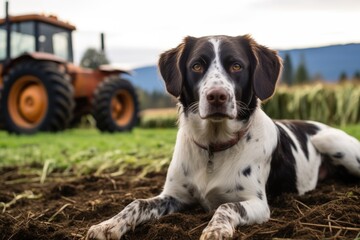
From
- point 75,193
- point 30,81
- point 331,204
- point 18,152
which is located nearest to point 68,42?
point 30,81

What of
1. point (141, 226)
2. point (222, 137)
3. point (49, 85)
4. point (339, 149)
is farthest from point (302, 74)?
point (141, 226)

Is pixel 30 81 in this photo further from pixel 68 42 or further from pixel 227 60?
pixel 227 60

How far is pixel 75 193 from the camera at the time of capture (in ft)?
15.4

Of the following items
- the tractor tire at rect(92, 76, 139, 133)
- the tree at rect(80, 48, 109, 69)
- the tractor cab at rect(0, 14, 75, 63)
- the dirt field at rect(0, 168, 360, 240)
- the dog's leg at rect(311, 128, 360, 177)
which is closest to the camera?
the dirt field at rect(0, 168, 360, 240)

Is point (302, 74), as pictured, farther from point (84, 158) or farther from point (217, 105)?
point (217, 105)

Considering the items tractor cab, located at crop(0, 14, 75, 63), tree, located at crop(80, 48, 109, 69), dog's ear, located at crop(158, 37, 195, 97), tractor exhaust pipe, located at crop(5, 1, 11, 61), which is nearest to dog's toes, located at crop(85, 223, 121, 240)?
dog's ear, located at crop(158, 37, 195, 97)

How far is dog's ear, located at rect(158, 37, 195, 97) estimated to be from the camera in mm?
3580

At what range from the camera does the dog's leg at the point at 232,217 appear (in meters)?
2.62

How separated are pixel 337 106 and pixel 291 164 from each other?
393 inches

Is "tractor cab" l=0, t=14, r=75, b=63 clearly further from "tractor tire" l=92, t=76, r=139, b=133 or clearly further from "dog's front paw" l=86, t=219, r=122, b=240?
"dog's front paw" l=86, t=219, r=122, b=240

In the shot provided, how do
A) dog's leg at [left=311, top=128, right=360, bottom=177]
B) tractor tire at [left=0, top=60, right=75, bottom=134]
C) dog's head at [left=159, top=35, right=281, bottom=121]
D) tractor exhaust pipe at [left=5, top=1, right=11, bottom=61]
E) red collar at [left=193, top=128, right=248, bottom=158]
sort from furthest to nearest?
tractor exhaust pipe at [left=5, top=1, right=11, bottom=61] < tractor tire at [left=0, top=60, right=75, bottom=134] < dog's leg at [left=311, top=128, right=360, bottom=177] < red collar at [left=193, top=128, right=248, bottom=158] < dog's head at [left=159, top=35, right=281, bottom=121]

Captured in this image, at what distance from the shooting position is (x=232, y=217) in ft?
9.43

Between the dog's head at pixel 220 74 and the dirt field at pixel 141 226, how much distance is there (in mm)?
737

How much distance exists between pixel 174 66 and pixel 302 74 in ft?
47.2
